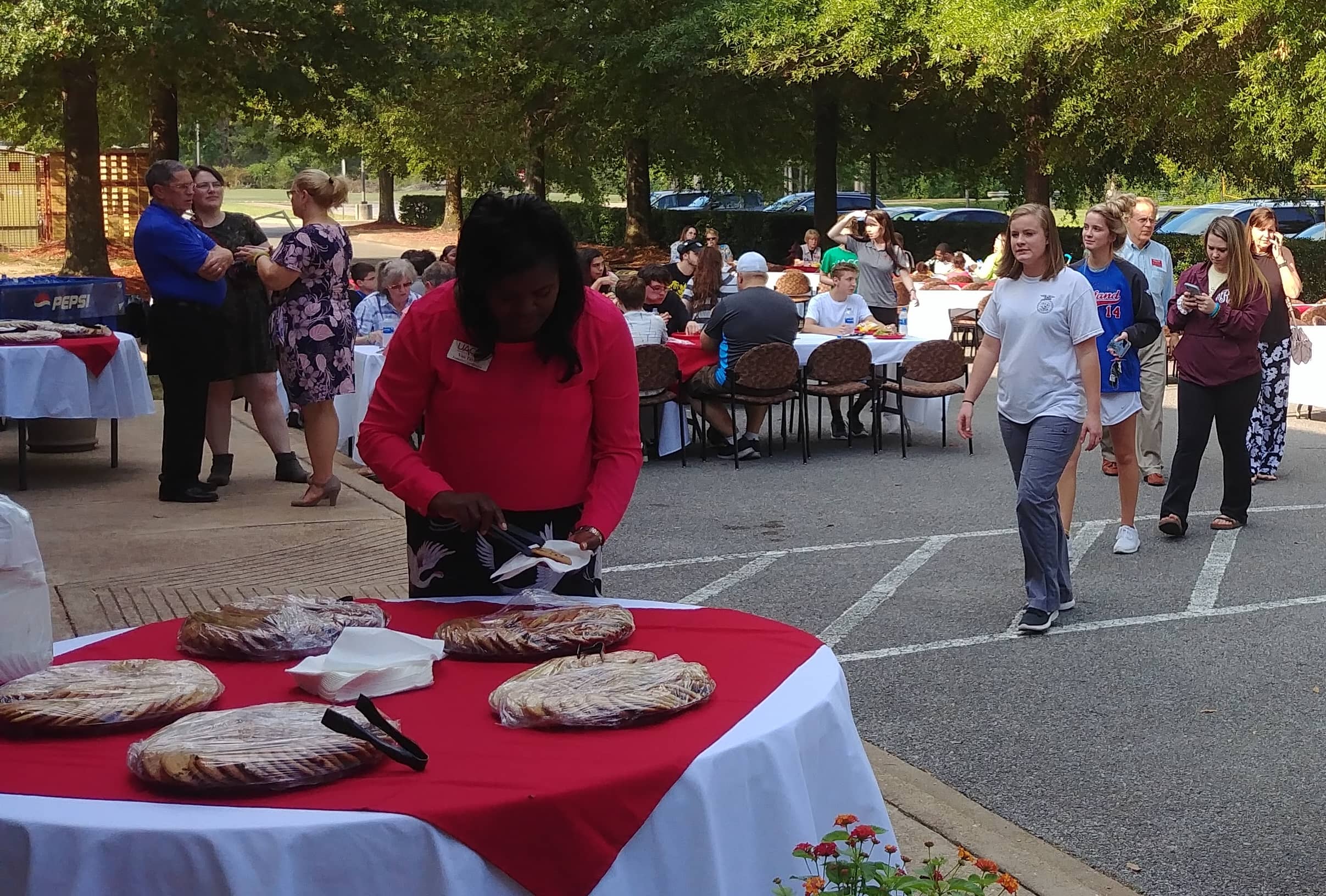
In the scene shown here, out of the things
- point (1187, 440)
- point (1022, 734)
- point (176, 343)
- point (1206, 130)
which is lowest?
point (1022, 734)

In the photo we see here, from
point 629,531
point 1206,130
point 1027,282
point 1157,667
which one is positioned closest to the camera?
point 1157,667

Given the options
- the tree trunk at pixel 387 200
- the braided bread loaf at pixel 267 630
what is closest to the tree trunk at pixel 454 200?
the tree trunk at pixel 387 200

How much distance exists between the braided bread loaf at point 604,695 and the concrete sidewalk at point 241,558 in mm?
1825

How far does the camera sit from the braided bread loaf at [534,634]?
2.96 m

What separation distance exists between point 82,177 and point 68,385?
63.8 ft

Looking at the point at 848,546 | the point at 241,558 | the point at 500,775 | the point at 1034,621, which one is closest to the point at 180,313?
the point at 241,558

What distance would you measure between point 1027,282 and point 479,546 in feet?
13.0

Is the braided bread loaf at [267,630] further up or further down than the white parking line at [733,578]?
further up

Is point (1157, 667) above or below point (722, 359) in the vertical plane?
below

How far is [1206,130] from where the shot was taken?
75.2 feet

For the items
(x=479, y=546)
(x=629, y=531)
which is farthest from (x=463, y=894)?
(x=629, y=531)

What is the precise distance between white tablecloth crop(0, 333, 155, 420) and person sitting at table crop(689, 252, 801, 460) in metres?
4.30

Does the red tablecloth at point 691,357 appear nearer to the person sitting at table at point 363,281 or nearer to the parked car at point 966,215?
the person sitting at table at point 363,281

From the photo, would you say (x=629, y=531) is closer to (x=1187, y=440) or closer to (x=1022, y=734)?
(x=1187, y=440)
